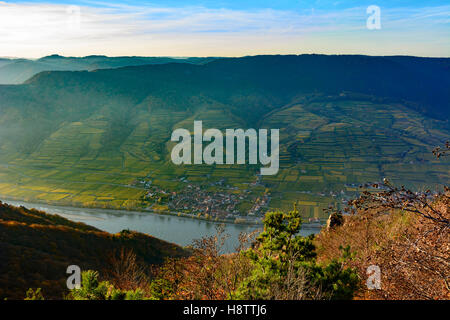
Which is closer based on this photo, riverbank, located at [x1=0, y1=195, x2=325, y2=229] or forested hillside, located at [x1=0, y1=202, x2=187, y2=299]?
forested hillside, located at [x1=0, y1=202, x2=187, y2=299]

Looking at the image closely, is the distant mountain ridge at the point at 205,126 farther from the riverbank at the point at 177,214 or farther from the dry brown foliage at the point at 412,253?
the dry brown foliage at the point at 412,253

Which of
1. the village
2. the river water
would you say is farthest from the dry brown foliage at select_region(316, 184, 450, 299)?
the village

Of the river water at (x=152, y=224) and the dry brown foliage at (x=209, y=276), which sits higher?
the dry brown foliage at (x=209, y=276)

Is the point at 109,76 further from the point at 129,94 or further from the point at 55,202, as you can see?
the point at 55,202

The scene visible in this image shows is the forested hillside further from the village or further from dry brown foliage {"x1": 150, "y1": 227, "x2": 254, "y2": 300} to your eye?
the village

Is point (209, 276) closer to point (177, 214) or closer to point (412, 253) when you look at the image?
point (412, 253)

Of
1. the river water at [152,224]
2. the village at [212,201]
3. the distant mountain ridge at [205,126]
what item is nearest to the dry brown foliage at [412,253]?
the river water at [152,224]

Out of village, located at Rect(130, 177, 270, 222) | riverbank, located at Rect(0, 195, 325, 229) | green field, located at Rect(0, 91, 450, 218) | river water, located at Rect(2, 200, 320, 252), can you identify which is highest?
green field, located at Rect(0, 91, 450, 218)
